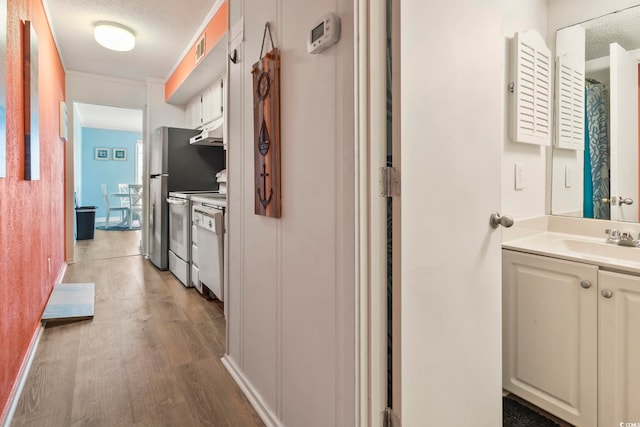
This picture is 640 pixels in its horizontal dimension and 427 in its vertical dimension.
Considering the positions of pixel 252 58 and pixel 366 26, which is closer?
pixel 366 26

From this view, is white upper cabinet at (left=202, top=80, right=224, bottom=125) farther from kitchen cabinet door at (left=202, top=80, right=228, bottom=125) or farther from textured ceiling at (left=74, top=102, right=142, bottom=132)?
textured ceiling at (left=74, top=102, right=142, bottom=132)

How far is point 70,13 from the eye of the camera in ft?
9.84

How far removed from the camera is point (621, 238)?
1.61 meters

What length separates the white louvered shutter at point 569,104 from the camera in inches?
72.3

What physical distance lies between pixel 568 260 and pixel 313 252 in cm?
104

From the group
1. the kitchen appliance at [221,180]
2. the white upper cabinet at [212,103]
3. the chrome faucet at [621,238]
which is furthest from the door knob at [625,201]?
the kitchen appliance at [221,180]

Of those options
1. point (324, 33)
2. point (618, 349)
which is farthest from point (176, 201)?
point (618, 349)

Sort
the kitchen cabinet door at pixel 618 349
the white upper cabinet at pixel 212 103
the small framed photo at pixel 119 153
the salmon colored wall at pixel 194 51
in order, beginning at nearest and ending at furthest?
1. the kitchen cabinet door at pixel 618 349
2. the salmon colored wall at pixel 194 51
3. the white upper cabinet at pixel 212 103
4. the small framed photo at pixel 119 153

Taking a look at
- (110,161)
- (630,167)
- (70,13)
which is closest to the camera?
(630,167)

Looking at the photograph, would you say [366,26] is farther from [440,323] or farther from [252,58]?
[440,323]

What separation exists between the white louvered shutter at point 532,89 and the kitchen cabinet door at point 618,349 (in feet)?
2.71

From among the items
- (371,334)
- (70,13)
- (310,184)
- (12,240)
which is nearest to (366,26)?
(310,184)

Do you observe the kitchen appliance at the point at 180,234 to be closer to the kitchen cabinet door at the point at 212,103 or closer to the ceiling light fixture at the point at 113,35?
the kitchen cabinet door at the point at 212,103

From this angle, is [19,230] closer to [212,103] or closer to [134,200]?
[212,103]
